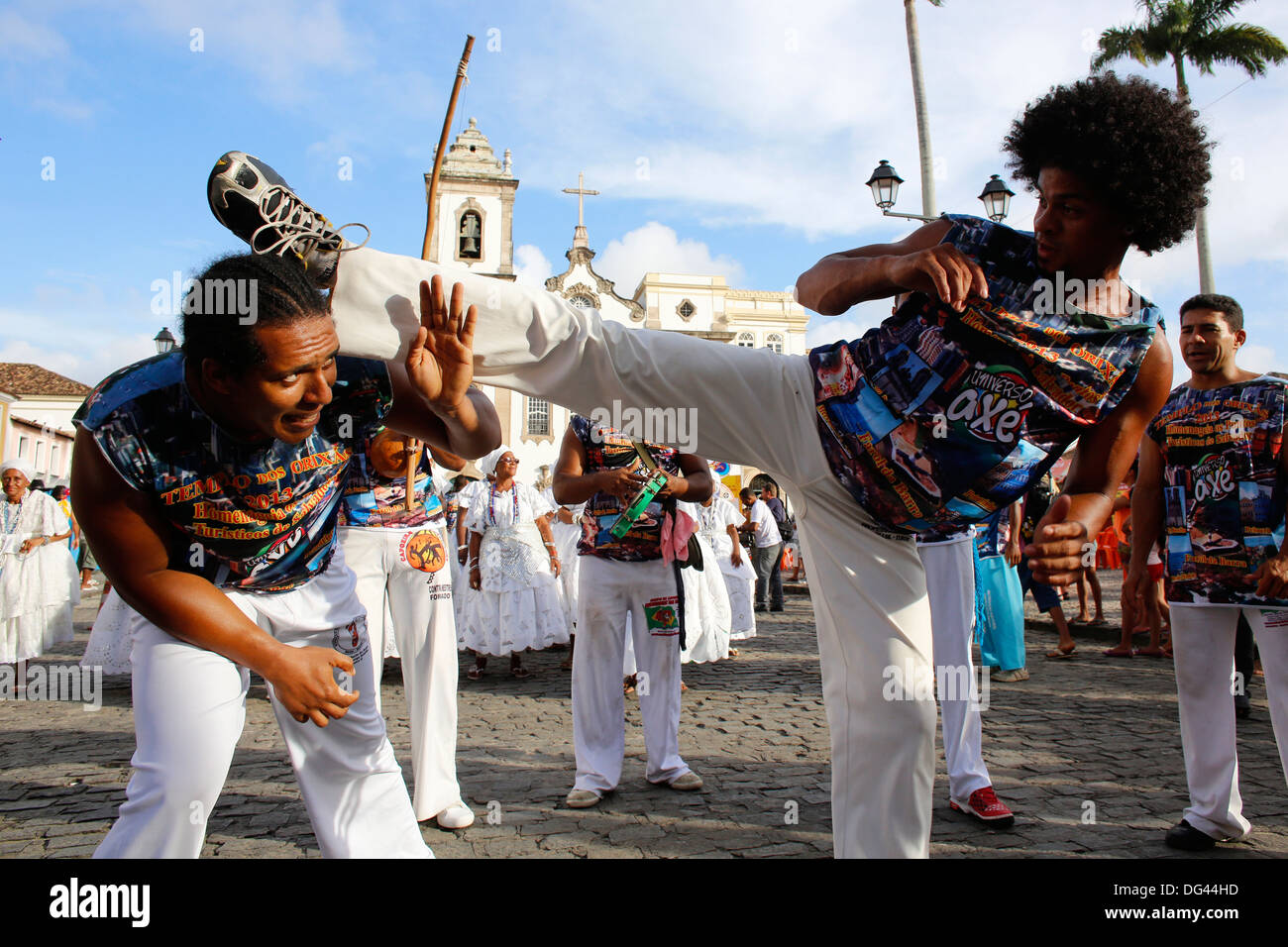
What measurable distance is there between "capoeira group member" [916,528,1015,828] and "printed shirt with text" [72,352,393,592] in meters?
2.89

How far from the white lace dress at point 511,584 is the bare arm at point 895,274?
6510 mm

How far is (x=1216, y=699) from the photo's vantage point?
3.81m

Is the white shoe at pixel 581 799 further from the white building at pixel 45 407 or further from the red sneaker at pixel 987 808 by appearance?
the white building at pixel 45 407

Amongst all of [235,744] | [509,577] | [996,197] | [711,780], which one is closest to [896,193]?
[996,197]

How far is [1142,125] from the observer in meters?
2.28

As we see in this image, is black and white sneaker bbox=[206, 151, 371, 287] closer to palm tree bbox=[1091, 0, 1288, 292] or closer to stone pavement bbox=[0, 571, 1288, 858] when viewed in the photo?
stone pavement bbox=[0, 571, 1288, 858]

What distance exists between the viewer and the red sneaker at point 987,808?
12.6ft

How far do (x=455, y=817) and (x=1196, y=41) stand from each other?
22508 mm

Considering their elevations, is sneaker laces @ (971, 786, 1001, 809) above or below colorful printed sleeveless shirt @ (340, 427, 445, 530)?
below

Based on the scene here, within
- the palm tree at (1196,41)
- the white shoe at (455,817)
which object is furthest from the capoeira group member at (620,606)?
the palm tree at (1196,41)

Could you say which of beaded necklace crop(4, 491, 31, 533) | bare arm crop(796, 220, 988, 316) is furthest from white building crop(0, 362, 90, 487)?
bare arm crop(796, 220, 988, 316)

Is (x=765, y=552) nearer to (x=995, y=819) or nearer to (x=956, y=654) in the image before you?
(x=956, y=654)

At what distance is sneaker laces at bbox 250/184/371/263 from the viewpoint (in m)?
2.12
